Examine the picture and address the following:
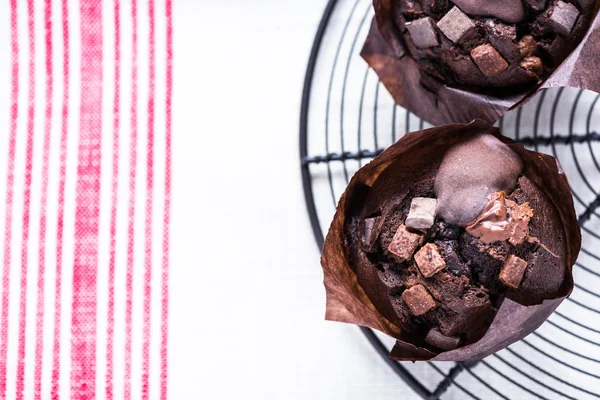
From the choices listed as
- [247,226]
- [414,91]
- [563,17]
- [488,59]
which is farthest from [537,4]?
[247,226]

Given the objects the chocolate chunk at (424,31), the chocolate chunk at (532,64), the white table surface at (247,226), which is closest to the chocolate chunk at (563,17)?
the chocolate chunk at (532,64)

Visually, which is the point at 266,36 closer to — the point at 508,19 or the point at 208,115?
the point at 208,115

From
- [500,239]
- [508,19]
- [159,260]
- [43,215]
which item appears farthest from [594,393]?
[43,215]

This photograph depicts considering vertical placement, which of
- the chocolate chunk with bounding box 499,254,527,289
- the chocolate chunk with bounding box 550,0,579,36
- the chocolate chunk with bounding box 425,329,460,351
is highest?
the chocolate chunk with bounding box 550,0,579,36

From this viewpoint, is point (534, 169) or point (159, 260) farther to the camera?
point (159, 260)

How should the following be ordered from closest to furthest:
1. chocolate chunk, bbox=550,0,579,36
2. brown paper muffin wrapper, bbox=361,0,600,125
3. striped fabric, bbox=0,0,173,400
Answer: chocolate chunk, bbox=550,0,579,36 → brown paper muffin wrapper, bbox=361,0,600,125 → striped fabric, bbox=0,0,173,400

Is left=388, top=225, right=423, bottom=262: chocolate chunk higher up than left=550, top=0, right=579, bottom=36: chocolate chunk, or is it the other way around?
left=550, top=0, right=579, bottom=36: chocolate chunk

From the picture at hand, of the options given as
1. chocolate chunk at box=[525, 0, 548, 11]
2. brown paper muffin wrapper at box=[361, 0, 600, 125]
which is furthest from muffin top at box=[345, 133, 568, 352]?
chocolate chunk at box=[525, 0, 548, 11]

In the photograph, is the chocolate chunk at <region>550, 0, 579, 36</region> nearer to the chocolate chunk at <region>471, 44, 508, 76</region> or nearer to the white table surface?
the chocolate chunk at <region>471, 44, 508, 76</region>
